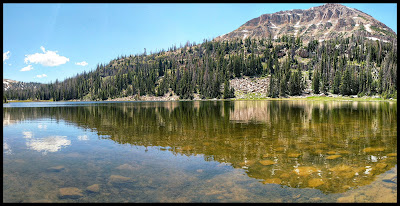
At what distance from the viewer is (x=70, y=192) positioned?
A: 782 cm

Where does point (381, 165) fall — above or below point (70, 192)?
above

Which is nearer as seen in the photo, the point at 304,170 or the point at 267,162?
the point at 304,170

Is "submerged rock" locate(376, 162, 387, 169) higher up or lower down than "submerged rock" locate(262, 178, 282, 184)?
higher up

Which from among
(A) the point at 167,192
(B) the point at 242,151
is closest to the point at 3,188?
(A) the point at 167,192

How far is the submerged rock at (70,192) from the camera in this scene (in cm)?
751

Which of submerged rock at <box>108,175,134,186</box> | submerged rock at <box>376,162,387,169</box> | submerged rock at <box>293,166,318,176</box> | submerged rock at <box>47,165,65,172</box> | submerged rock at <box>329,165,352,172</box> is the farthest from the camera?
submerged rock at <box>47,165,65,172</box>

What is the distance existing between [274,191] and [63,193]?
700cm

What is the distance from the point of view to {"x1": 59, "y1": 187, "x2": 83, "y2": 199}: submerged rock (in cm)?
751

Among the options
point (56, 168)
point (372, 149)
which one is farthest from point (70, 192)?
point (372, 149)

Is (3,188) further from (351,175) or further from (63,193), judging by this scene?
(351,175)

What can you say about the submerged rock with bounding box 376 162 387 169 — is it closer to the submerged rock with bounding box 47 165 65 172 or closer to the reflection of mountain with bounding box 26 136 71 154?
the submerged rock with bounding box 47 165 65 172

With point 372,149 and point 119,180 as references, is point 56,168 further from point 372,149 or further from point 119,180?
point 372,149

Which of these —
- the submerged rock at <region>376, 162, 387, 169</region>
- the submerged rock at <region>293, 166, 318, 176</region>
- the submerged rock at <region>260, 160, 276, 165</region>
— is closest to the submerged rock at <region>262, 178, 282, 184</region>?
the submerged rock at <region>293, 166, 318, 176</region>

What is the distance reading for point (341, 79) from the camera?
141 metres
